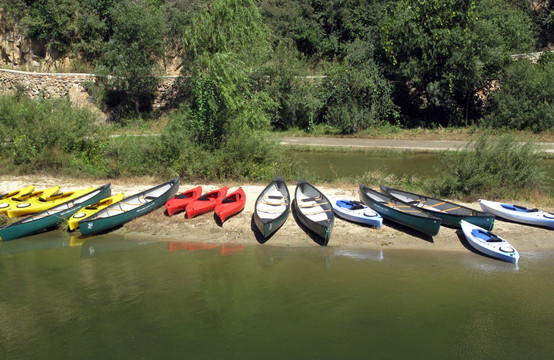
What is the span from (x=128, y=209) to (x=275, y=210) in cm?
486

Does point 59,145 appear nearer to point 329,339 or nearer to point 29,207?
point 29,207

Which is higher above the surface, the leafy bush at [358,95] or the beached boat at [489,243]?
the leafy bush at [358,95]

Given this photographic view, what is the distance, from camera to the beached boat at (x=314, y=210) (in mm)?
13742

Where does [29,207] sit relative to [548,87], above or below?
below

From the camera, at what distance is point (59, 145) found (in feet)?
66.9

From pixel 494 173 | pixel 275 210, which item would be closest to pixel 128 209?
pixel 275 210

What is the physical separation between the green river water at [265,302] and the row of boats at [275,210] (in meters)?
0.62

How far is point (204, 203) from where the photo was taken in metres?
15.9

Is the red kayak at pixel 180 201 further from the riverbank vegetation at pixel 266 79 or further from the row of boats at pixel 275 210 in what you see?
the riverbank vegetation at pixel 266 79

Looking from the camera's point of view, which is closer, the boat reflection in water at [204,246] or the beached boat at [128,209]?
the boat reflection in water at [204,246]

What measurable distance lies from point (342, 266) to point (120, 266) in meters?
5.98

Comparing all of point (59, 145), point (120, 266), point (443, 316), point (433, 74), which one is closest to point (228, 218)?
point (120, 266)

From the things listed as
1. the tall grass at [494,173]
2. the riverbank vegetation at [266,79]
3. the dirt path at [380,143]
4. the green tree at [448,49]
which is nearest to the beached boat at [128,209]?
the riverbank vegetation at [266,79]

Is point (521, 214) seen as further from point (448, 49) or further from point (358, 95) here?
point (358, 95)
